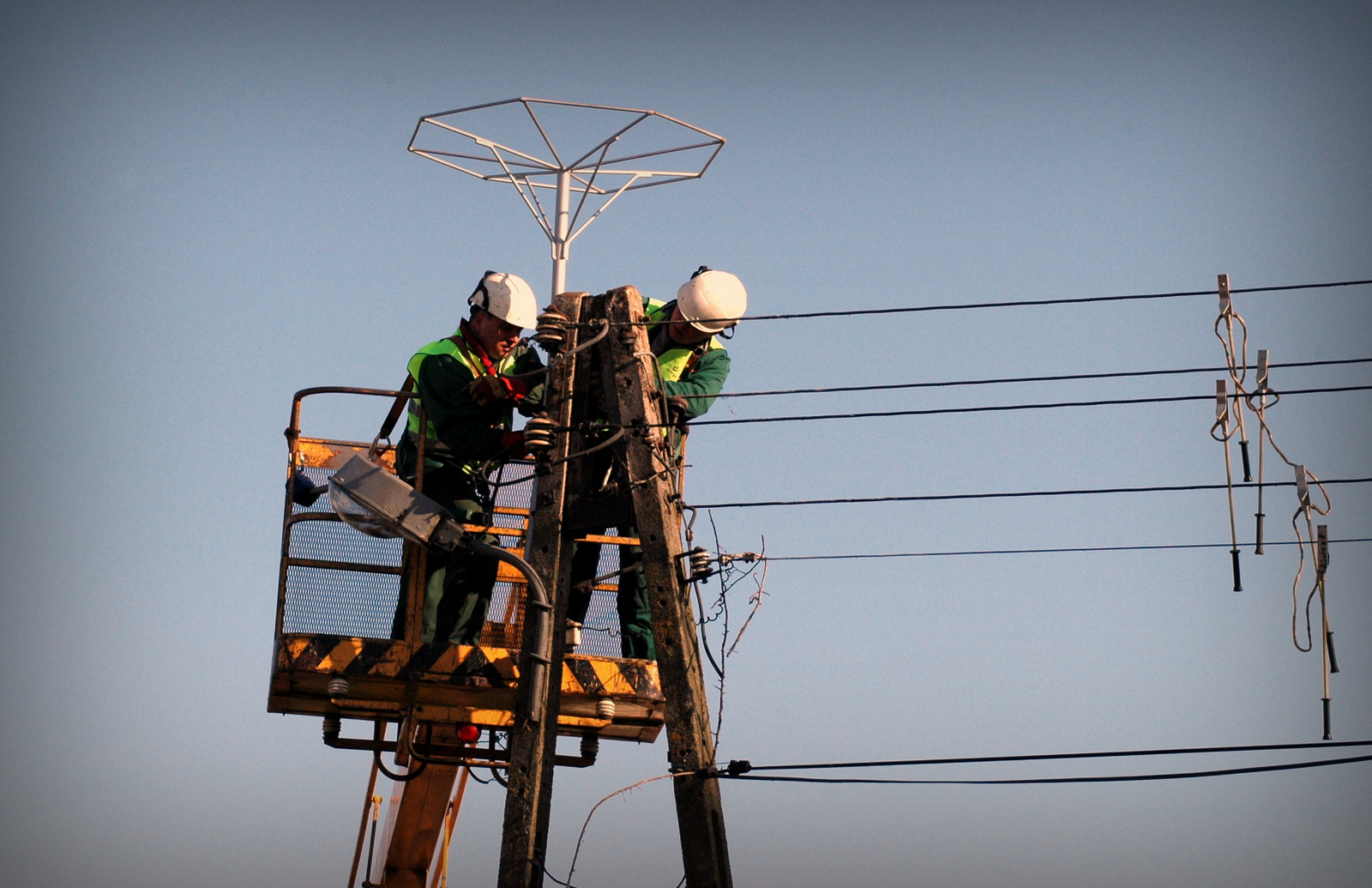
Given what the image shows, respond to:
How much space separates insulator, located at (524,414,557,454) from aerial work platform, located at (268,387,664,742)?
466 millimetres

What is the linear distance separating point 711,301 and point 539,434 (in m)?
1.65

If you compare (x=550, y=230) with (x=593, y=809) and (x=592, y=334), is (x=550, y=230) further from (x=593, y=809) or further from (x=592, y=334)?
(x=593, y=809)

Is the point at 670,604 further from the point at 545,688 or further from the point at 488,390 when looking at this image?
the point at 488,390

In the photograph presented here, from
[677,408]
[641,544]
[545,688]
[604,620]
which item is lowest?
[545,688]

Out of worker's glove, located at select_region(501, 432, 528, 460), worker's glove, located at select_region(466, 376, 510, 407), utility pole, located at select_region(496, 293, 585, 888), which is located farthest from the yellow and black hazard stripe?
worker's glove, located at select_region(466, 376, 510, 407)

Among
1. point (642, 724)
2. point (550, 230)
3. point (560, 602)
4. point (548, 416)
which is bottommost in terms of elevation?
point (642, 724)

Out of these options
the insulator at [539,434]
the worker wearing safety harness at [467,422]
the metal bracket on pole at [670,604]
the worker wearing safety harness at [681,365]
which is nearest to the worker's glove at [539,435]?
the insulator at [539,434]

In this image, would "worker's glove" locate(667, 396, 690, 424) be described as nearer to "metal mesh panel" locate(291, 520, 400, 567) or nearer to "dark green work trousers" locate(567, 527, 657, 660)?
"dark green work trousers" locate(567, 527, 657, 660)

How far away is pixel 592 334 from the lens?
1010cm

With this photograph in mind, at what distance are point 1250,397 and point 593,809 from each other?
14.3 ft

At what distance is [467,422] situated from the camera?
1080 cm

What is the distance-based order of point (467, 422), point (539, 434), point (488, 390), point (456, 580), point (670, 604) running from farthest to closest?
point (456, 580)
point (467, 422)
point (488, 390)
point (539, 434)
point (670, 604)

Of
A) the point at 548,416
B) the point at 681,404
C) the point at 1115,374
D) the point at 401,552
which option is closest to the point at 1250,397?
the point at 1115,374

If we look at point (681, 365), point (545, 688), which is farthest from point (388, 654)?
point (681, 365)
